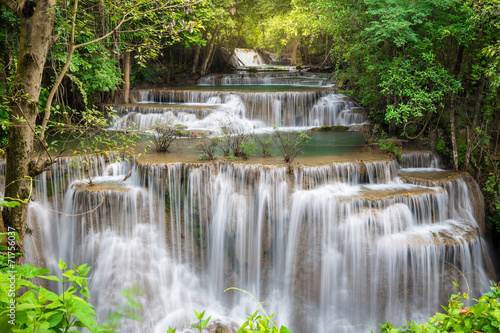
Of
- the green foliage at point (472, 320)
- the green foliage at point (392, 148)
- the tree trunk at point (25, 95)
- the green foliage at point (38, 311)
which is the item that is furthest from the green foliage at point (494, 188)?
the tree trunk at point (25, 95)

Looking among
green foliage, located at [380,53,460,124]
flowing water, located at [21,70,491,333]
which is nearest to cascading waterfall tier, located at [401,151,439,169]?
flowing water, located at [21,70,491,333]

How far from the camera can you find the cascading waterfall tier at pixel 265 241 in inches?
286

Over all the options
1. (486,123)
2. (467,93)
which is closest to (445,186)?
(486,123)

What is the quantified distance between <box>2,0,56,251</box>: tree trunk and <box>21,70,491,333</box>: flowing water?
323cm

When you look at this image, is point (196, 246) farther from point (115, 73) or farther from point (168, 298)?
point (115, 73)

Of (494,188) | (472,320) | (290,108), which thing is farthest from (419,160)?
(472,320)

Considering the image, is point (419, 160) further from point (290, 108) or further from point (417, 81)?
point (290, 108)

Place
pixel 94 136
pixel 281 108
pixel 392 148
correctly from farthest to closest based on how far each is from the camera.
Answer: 1. pixel 281 108
2. pixel 392 148
3. pixel 94 136

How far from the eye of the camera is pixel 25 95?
13.6ft

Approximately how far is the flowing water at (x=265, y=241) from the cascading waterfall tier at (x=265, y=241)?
0.9 inches

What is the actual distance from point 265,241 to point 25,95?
5.49 meters

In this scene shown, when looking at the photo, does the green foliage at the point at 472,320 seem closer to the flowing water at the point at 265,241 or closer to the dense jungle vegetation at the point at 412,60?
the dense jungle vegetation at the point at 412,60

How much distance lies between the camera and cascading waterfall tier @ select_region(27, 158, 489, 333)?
7.27 meters

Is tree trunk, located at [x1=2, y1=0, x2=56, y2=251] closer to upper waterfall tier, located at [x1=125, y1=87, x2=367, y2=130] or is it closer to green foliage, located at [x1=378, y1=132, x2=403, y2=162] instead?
green foliage, located at [x1=378, y1=132, x2=403, y2=162]
